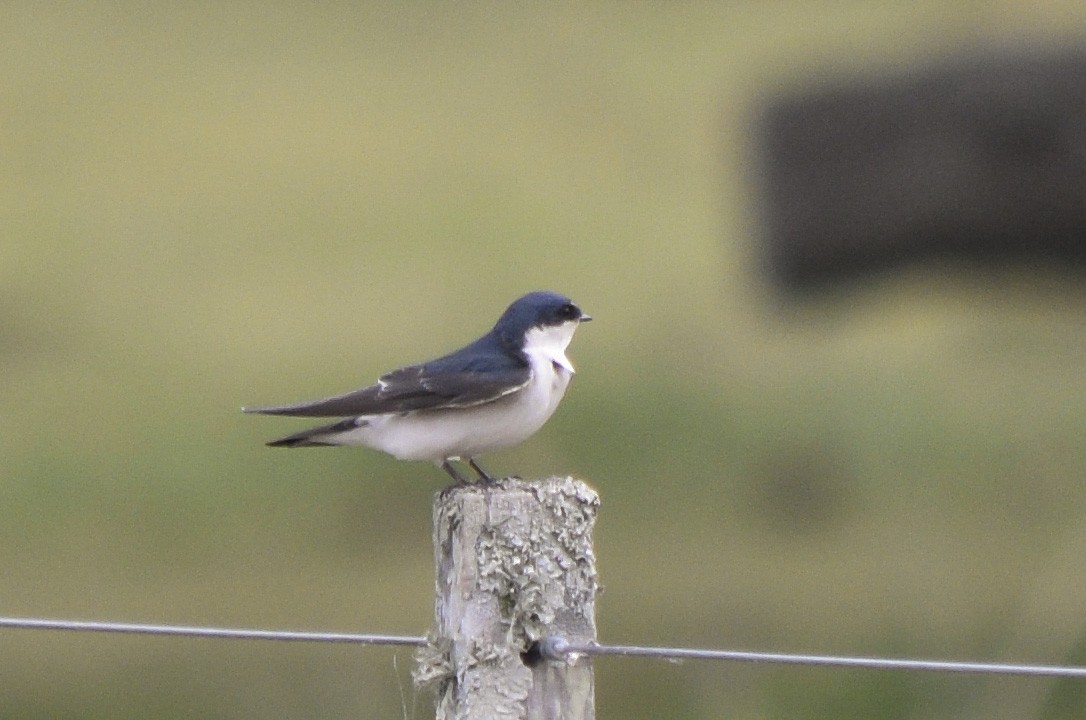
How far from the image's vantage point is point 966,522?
8555 millimetres

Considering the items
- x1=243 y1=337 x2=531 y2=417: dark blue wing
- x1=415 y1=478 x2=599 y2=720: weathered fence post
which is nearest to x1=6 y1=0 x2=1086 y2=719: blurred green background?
x1=243 y1=337 x2=531 y2=417: dark blue wing

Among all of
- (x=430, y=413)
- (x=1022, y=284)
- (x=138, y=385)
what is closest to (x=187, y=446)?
(x=138, y=385)

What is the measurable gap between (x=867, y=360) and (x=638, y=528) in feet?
8.21

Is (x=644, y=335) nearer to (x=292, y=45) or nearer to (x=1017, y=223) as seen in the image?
(x=1017, y=223)

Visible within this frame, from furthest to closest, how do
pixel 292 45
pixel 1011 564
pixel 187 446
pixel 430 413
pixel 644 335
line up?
pixel 292 45
pixel 644 335
pixel 187 446
pixel 1011 564
pixel 430 413

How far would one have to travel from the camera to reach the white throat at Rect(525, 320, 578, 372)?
3.97 metres

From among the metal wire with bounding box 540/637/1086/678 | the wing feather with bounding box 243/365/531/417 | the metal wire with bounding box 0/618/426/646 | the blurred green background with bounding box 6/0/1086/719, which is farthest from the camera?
the blurred green background with bounding box 6/0/1086/719

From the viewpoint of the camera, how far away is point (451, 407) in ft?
12.5

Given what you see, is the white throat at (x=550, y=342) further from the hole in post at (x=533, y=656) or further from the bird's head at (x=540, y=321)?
the hole in post at (x=533, y=656)

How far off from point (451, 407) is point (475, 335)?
22.3 feet

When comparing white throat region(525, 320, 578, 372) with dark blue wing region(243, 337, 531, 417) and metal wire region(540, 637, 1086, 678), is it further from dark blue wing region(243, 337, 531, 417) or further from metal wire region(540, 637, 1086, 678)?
metal wire region(540, 637, 1086, 678)

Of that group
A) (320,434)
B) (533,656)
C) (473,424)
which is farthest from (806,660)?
(320,434)

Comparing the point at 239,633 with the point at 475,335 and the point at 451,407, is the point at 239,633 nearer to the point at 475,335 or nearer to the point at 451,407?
the point at 451,407

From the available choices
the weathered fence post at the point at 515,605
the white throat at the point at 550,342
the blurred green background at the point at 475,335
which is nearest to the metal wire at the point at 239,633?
the weathered fence post at the point at 515,605
